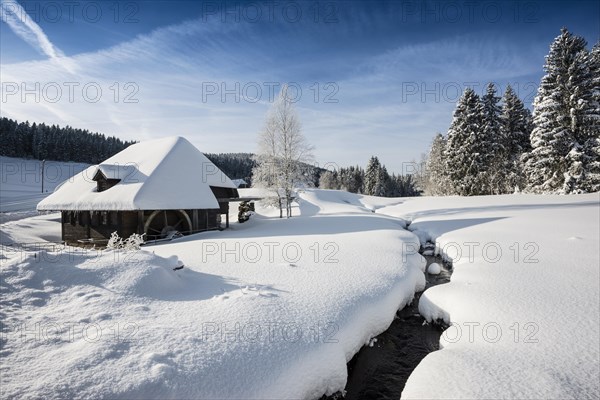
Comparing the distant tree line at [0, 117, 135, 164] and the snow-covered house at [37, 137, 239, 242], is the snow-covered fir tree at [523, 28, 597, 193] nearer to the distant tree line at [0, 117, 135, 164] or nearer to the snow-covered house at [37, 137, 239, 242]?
the snow-covered house at [37, 137, 239, 242]

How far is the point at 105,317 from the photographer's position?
5.04 meters

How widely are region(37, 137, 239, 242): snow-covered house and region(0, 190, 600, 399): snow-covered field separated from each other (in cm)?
715

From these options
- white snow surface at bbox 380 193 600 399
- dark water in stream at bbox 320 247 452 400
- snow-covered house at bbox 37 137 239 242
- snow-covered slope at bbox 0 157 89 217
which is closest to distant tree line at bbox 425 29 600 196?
white snow surface at bbox 380 193 600 399

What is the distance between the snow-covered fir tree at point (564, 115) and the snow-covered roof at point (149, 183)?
28.2 metres

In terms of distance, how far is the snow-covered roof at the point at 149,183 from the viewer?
50.2 feet

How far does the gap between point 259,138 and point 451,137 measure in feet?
80.3

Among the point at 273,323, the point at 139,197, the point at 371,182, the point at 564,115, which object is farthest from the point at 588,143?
the point at 371,182

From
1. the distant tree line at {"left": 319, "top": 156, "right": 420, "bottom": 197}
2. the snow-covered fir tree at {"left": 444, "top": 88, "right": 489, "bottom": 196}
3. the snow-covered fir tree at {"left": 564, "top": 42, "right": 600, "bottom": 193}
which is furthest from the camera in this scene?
the distant tree line at {"left": 319, "top": 156, "right": 420, "bottom": 197}

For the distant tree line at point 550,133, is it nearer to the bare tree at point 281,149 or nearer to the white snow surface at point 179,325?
the bare tree at point 281,149

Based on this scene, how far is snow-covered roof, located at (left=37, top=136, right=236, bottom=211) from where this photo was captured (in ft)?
50.2

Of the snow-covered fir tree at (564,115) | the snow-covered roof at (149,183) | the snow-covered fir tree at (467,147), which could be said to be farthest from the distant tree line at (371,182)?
the snow-covered roof at (149,183)

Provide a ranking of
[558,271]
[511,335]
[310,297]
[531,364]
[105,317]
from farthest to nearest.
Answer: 1. [558,271]
2. [310,297]
3. [511,335]
4. [105,317]
5. [531,364]

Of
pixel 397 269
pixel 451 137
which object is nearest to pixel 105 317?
pixel 397 269

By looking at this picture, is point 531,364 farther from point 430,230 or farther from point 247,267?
point 430,230
